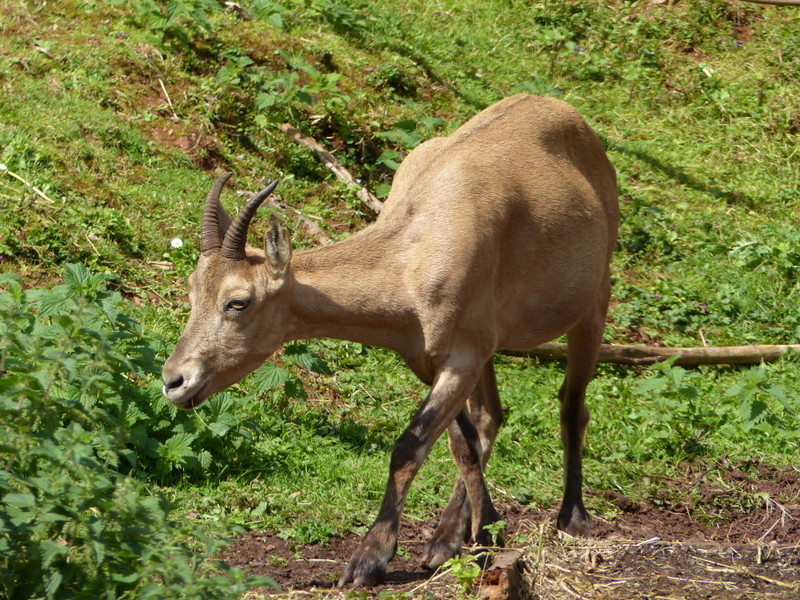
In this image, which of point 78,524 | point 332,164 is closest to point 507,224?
point 78,524

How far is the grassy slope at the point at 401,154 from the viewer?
25.4 ft

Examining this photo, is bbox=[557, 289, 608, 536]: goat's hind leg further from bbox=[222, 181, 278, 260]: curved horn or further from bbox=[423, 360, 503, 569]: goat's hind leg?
bbox=[222, 181, 278, 260]: curved horn

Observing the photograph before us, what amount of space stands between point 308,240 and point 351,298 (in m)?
3.51

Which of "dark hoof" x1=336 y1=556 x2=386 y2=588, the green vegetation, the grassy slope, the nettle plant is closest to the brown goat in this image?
"dark hoof" x1=336 y1=556 x2=386 y2=588

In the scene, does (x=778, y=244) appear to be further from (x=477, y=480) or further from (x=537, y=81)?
(x=477, y=480)

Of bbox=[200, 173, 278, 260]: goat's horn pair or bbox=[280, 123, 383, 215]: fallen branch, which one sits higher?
bbox=[200, 173, 278, 260]: goat's horn pair

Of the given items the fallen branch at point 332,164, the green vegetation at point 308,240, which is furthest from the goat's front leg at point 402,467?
the fallen branch at point 332,164

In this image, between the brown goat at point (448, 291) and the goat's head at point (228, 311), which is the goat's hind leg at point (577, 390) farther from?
the goat's head at point (228, 311)

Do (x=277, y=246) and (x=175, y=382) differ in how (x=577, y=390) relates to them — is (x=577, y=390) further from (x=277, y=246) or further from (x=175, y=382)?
(x=175, y=382)

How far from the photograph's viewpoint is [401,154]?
424 inches

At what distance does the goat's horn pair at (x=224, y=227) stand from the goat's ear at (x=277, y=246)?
0.12 m

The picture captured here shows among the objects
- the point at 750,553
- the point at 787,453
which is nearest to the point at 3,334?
the point at 750,553

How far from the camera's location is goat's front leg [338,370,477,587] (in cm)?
555

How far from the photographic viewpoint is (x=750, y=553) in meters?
6.05
